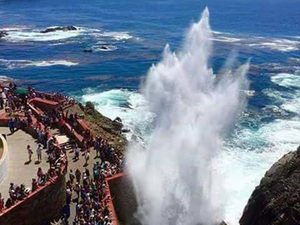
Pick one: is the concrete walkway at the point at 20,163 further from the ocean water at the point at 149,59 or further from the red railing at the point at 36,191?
the ocean water at the point at 149,59

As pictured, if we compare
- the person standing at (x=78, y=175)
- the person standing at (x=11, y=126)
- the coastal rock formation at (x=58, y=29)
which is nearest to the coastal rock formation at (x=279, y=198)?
the person standing at (x=78, y=175)

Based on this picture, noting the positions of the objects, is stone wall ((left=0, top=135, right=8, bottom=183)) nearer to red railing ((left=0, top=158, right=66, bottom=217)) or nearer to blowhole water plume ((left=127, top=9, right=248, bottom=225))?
red railing ((left=0, top=158, right=66, bottom=217))

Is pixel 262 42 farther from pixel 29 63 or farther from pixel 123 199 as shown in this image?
pixel 123 199

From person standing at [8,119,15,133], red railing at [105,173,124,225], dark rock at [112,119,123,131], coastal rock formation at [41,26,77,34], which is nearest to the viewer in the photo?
red railing at [105,173,124,225]

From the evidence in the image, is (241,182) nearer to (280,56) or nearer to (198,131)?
(198,131)

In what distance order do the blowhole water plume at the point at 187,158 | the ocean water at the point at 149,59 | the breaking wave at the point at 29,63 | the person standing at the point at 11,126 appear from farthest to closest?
the breaking wave at the point at 29,63, the ocean water at the point at 149,59, the person standing at the point at 11,126, the blowhole water plume at the point at 187,158

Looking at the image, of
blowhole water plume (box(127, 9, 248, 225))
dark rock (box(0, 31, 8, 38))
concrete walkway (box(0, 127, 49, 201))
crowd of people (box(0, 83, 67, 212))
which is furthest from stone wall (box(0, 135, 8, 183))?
→ dark rock (box(0, 31, 8, 38))
